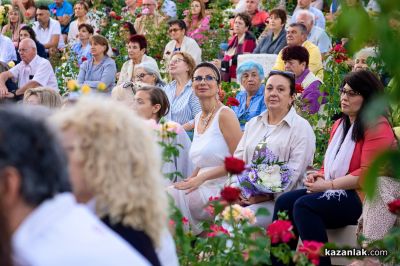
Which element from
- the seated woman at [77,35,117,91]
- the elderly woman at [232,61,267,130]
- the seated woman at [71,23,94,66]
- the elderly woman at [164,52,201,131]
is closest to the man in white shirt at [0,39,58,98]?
the seated woman at [77,35,117,91]

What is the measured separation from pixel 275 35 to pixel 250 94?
3369mm

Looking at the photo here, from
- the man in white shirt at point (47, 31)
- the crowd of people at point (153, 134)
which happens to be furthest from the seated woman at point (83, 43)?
Result: the man in white shirt at point (47, 31)

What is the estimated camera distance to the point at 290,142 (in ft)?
22.0

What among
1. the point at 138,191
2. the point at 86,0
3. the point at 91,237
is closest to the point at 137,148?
the point at 138,191

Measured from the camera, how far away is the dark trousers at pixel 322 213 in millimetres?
6266

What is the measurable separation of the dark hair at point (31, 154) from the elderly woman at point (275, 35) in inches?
379

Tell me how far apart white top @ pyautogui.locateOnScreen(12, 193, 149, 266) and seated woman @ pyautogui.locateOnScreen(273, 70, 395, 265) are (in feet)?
12.8

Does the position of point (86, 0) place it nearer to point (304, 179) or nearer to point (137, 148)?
point (304, 179)

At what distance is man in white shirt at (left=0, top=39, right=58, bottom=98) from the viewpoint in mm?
12117

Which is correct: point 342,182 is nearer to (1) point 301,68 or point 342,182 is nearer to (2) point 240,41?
(1) point 301,68

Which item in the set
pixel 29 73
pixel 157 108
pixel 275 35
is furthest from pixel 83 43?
pixel 157 108

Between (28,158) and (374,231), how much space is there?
12.9ft

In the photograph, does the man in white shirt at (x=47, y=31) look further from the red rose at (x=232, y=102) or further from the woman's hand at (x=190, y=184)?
the woman's hand at (x=190, y=184)

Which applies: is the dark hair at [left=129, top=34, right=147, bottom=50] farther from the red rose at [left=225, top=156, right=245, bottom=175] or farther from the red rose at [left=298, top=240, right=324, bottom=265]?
the red rose at [left=298, top=240, right=324, bottom=265]
